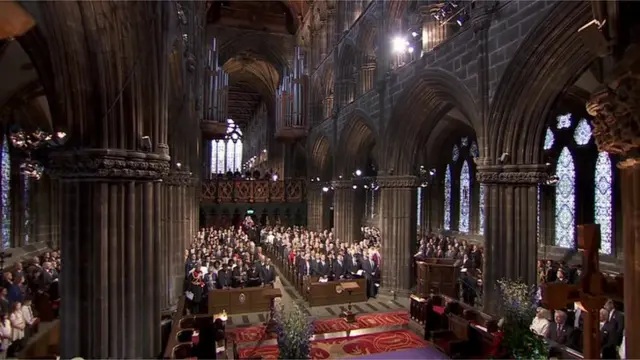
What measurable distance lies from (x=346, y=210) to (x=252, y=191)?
926cm

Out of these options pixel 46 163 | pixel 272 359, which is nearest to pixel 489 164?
pixel 272 359

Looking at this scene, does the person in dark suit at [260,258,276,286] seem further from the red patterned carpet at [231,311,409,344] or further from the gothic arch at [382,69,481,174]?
the gothic arch at [382,69,481,174]

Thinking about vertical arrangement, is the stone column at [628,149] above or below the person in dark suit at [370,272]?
above

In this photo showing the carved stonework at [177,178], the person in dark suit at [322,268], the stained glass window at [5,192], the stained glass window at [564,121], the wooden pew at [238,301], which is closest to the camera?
the wooden pew at [238,301]

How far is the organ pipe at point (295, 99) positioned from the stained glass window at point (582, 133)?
54.7ft

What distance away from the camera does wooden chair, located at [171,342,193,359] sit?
23.0ft

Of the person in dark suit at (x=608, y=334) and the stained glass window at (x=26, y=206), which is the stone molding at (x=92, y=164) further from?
the stained glass window at (x=26, y=206)

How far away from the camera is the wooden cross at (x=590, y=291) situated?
2.93 meters

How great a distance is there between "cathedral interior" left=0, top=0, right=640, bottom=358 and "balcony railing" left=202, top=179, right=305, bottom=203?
130 inches

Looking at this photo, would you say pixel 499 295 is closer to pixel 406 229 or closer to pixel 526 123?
pixel 526 123

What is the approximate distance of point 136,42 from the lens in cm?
675

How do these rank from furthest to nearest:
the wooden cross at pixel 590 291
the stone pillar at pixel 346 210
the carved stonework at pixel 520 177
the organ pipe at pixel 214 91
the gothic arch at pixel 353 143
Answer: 1. the organ pipe at pixel 214 91
2. the stone pillar at pixel 346 210
3. the gothic arch at pixel 353 143
4. the carved stonework at pixel 520 177
5. the wooden cross at pixel 590 291

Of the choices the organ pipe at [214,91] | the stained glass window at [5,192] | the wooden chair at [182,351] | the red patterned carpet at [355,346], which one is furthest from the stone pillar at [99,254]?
the organ pipe at [214,91]

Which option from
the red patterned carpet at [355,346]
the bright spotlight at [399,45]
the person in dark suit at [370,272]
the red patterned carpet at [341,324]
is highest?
the bright spotlight at [399,45]
